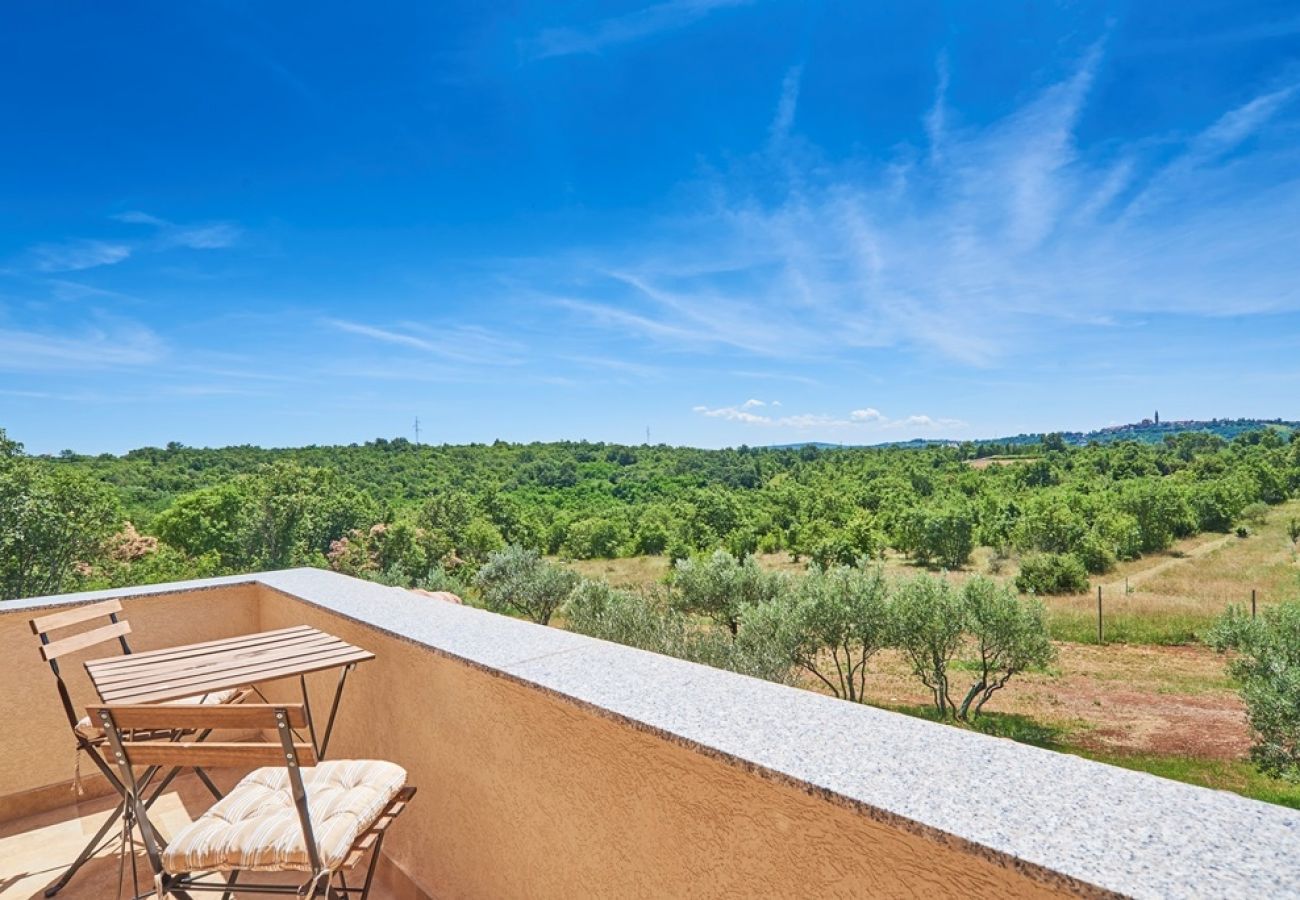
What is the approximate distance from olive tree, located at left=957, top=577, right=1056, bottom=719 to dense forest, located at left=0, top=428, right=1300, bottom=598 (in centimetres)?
1605

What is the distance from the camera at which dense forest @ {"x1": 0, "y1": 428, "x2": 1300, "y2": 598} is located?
65.7 feet

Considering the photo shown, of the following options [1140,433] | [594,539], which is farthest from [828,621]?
[1140,433]

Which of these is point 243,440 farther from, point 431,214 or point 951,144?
point 951,144

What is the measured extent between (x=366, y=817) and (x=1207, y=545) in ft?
153

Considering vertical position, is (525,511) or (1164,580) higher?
(525,511)

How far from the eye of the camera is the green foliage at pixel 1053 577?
29.2 meters

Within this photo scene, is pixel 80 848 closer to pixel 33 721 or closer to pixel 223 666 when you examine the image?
pixel 33 721

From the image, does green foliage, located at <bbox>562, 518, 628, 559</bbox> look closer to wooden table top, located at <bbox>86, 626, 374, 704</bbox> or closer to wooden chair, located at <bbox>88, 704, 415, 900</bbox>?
wooden table top, located at <bbox>86, 626, 374, 704</bbox>

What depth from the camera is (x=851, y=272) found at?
113 ft

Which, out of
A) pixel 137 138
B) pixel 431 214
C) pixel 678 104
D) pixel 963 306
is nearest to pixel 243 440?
pixel 431 214

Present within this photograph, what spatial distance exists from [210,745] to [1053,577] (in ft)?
111

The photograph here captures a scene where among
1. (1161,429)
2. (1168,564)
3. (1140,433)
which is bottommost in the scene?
(1168,564)

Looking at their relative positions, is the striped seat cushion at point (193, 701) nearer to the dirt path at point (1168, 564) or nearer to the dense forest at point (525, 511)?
the dense forest at point (525, 511)

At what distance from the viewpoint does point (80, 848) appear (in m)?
2.65
